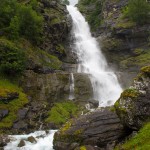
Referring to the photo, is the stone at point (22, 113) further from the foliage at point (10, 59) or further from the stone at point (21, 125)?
the foliage at point (10, 59)

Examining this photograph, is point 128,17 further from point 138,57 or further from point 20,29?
point 20,29

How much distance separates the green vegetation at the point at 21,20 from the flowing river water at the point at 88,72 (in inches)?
431

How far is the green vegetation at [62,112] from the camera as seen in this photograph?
125 ft

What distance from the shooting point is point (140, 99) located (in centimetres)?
2127

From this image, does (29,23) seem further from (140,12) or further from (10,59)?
(140,12)

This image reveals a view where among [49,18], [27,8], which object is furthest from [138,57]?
[27,8]

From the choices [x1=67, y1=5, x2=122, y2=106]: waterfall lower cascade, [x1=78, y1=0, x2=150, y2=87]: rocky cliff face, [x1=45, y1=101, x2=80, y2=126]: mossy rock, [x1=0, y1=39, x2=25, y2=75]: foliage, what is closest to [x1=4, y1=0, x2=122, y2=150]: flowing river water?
[x1=67, y1=5, x2=122, y2=106]: waterfall lower cascade

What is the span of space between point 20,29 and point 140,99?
3907cm

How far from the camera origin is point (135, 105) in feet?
69.1

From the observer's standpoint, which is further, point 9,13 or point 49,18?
point 49,18

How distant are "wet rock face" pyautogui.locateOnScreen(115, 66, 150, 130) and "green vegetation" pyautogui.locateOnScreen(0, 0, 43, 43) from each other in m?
35.3

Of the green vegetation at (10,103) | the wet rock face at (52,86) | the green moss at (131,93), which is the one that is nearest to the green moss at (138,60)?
the wet rock face at (52,86)

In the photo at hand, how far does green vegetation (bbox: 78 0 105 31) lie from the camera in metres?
83.3

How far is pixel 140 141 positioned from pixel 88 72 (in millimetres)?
39955
